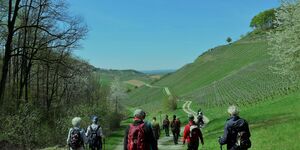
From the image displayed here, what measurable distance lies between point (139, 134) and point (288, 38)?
23.0m

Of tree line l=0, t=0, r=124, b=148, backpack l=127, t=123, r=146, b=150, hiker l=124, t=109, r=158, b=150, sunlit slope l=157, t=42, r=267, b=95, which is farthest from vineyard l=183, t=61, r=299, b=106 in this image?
sunlit slope l=157, t=42, r=267, b=95

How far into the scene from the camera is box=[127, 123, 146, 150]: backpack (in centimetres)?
923

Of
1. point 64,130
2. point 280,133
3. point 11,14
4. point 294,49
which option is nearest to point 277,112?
point 294,49

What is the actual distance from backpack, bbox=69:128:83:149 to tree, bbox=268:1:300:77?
20.1 metres

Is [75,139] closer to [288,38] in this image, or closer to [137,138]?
[137,138]

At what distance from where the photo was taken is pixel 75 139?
12.8 meters

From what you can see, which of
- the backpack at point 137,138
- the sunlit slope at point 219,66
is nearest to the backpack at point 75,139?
the backpack at point 137,138

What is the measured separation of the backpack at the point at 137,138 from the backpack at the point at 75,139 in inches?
152

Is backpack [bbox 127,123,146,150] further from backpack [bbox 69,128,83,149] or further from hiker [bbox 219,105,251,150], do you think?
backpack [bbox 69,128,83,149]

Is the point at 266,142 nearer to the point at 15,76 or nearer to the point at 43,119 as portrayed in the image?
the point at 43,119

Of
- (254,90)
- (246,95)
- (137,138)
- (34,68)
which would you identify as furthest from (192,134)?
(254,90)

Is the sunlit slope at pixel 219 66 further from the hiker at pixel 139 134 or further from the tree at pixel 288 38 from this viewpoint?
the hiker at pixel 139 134

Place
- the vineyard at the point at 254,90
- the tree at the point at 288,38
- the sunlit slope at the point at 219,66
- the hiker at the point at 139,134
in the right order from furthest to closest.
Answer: the sunlit slope at the point at 219,66 < the vineyard at the point at 254,90 < the tree at the point at 288,38 < the hiker at the point at 139,134

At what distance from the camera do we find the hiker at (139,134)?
9.23 meters
